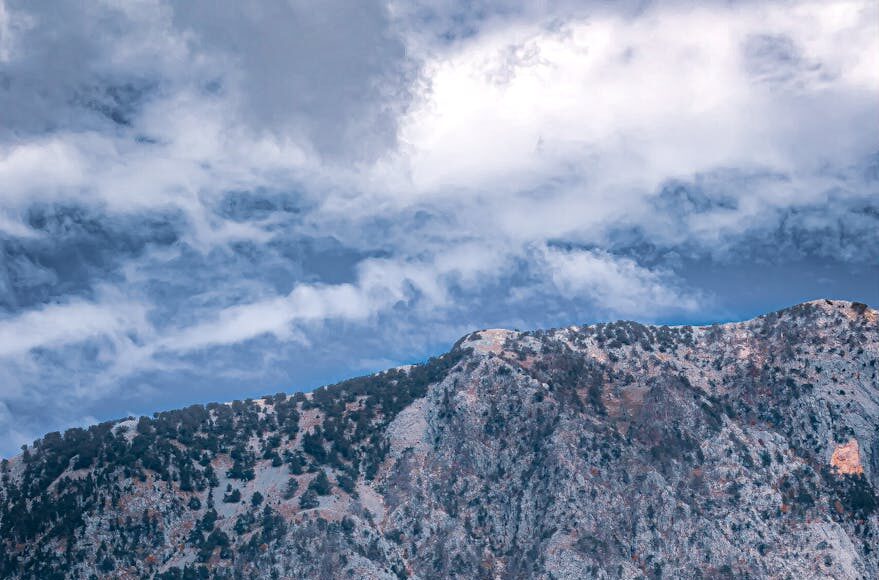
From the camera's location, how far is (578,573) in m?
199

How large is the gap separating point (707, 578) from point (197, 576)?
11189cm

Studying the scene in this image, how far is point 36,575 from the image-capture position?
200 metres

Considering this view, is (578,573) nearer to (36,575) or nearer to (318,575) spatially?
(318,575)

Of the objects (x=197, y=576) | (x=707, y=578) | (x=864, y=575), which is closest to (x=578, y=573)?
(x=707, y=578)

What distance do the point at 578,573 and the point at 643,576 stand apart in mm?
14338

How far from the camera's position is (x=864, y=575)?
198m

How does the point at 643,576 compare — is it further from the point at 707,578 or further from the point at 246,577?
the point at 246,577

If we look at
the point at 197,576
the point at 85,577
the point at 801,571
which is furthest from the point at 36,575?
the point at 801,571

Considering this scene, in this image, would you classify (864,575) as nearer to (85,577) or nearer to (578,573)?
(578,573)

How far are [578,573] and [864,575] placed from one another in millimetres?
62171

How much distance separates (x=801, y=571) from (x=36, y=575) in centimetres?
16734

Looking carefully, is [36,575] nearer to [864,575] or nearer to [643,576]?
[643,576]

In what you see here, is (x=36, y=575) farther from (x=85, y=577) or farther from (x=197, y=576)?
(x=197, y=576)

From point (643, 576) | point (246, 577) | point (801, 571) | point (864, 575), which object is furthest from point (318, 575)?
point (864, 575)
